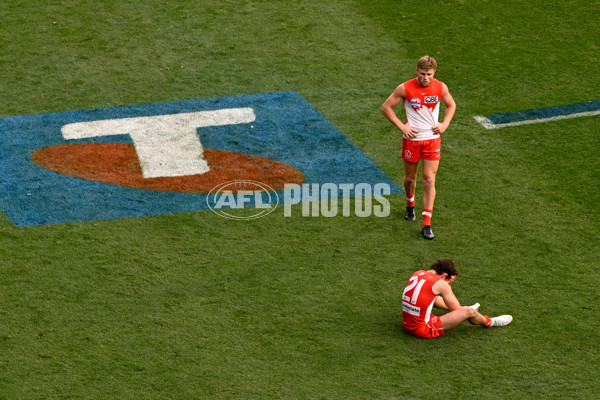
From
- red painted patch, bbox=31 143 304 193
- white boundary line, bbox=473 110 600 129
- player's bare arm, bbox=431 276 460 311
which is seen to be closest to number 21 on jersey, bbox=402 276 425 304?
player's bare arm, bbox=431 276 460 311

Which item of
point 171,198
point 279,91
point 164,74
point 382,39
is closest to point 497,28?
point 382,39

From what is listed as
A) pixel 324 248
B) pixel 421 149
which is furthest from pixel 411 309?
pixel 421 149

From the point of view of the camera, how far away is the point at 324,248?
8898mm

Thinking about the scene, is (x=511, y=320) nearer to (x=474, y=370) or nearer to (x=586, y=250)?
(x=474, y=370)

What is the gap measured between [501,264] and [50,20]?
8557 millimetres

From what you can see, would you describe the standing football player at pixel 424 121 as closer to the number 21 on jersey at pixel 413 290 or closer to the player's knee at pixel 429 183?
the player's knee at pixel 429 183

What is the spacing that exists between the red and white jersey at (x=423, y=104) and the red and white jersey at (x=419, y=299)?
1881 millimetres

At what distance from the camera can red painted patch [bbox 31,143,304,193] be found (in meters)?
10.0

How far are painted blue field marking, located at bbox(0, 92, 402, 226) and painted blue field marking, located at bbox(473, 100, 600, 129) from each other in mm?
1878

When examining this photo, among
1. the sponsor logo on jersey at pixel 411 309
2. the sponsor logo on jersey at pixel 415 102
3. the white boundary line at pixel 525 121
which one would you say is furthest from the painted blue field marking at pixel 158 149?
the sponsor logo on jersey at pixel 411 309

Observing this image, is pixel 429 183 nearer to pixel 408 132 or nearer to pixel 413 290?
pixel 408 132

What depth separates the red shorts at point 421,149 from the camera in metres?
8.95

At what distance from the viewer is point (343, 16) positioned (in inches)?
543

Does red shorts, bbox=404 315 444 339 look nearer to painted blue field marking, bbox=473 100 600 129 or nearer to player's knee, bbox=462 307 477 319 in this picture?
player's knee, bbox=462 307 477 319
